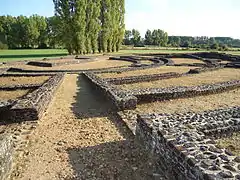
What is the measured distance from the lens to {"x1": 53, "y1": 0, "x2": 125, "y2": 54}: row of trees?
43000mm

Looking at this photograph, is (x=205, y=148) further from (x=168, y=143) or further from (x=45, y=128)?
(x=45, y=128)

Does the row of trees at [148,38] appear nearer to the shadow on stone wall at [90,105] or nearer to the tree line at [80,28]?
the tree line at [80,28]

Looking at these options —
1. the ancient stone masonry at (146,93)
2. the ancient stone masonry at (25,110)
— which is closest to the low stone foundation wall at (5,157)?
the ancient stone masonry at (25,110)

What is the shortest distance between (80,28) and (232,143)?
39.1 metres

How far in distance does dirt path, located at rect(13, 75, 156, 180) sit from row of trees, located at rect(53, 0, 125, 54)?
113 feet

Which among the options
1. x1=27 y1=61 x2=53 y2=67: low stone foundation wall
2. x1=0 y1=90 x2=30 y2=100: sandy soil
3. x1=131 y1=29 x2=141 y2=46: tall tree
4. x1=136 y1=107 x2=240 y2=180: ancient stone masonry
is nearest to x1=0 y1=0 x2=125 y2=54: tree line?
x1=27 y1=61 x2=53 y2=67: low stone foundation wall

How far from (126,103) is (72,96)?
3.85 m

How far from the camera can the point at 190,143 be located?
17.6 ft

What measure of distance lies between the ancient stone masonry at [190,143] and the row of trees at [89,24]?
37742 millimetres

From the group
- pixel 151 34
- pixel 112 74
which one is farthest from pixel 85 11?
pixel 151 34

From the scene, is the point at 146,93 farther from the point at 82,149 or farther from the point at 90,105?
the point at 82,149

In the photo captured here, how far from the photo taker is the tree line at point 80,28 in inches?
1696

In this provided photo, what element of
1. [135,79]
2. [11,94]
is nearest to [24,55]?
[135,79]

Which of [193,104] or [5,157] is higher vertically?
[5,157]
